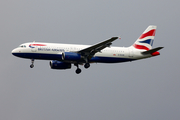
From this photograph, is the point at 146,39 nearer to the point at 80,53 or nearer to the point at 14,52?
the point at 80,53

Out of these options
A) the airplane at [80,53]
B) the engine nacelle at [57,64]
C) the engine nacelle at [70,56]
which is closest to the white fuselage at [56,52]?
the airplane at [80,53]

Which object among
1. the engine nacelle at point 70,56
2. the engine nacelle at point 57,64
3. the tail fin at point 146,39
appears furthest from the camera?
the tail fin at point 146,39

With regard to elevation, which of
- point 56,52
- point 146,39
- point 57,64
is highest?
point 146,39

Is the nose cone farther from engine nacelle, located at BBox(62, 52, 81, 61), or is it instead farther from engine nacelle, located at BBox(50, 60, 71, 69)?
engine nacelle, located at BBox(62, 52, 81, 61)

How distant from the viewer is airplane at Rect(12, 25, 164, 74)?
49.4 metres

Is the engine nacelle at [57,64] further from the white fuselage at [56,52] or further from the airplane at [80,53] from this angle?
the white fuselage at [56,52]

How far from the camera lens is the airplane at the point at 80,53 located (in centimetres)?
4941

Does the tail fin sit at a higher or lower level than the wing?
higher

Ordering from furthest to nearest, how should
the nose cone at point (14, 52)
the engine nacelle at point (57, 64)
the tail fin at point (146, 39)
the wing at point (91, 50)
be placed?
the tail fin at point (146, 39)
the engine nacelle at point (57, 64)
the nose cone at point (14, 52)
the wing at point (91, 50)

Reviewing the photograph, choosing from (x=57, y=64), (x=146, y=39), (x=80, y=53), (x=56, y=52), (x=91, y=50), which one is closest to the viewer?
(x=56, y=52)

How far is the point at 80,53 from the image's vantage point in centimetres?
5041

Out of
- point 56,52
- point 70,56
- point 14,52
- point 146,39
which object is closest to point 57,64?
point 56,52

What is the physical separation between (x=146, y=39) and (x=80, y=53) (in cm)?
1338

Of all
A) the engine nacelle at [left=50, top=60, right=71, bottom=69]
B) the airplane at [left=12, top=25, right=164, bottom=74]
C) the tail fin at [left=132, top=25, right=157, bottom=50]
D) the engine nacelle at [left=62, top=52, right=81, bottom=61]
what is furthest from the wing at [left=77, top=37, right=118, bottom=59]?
the tail fin at [left=132, top=25, right=157, bottom=50]
